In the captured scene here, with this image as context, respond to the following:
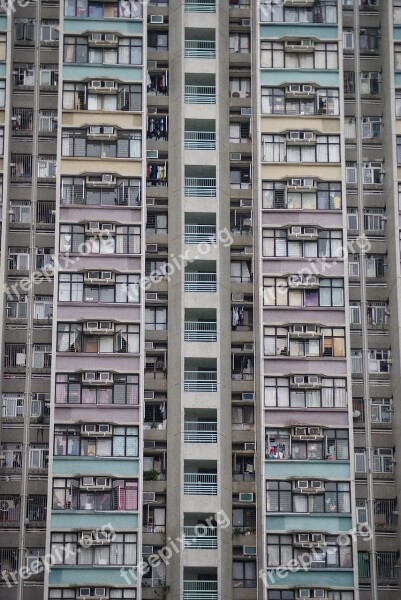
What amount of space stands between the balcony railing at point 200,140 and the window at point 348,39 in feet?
28.1

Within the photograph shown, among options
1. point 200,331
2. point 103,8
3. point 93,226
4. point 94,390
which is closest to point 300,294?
point 200,331

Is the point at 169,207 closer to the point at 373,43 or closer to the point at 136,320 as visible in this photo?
the point at 136,320

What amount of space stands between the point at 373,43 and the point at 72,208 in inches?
707

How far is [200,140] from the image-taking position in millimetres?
82625

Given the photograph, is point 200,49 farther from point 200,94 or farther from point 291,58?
point 291,58

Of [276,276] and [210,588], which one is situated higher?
[276,276]

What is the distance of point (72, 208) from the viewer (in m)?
80.6

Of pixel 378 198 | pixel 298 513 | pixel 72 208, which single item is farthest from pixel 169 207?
pixel 298 513

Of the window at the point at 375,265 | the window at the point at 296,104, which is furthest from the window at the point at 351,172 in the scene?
the window at the point at 375,265

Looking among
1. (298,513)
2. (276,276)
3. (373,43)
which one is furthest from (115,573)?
(373,43)

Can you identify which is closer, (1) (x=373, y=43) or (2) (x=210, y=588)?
(2) (x=210, y=588)

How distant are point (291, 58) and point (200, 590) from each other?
26500 mm

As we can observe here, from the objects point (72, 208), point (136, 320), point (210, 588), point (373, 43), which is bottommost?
point (210, 588)

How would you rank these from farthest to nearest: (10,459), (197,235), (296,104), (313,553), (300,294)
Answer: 1. (296,104)
2. (197,235)
3. (300,294)
4. (10,459)
5. (313,553)
